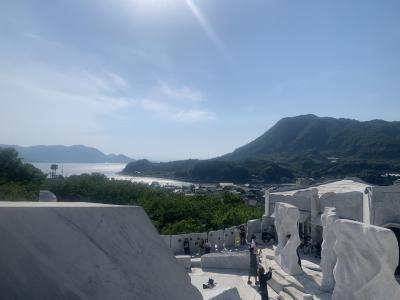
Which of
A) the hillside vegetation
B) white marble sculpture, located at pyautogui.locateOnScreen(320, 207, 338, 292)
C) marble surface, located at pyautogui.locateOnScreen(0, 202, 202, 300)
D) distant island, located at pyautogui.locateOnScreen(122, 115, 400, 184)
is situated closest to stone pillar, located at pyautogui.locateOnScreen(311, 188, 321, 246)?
white marble sculpture, located at pyautogui.locateOnScreen(320, 207, 338, 292)

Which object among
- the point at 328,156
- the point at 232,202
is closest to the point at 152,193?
the point at 232,202

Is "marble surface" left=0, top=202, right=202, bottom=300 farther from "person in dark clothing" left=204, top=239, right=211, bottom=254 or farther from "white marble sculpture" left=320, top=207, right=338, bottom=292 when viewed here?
"person in dark clothing" left=204, top=239, right=211, bottom=254

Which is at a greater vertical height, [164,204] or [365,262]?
[365,262]

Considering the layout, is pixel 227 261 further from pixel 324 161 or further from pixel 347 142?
pixel 347 142

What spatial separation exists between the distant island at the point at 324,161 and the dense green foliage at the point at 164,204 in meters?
53.5

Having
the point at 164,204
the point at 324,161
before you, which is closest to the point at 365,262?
the point at 164,204

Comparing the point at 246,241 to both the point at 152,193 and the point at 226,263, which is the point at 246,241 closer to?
the point at 226,263

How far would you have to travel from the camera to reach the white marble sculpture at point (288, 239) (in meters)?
13.8

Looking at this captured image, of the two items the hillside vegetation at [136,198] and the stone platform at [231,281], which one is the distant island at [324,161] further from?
the stone platform at [231,281]

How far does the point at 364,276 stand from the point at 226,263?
8.31 metres

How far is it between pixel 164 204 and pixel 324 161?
402 feet

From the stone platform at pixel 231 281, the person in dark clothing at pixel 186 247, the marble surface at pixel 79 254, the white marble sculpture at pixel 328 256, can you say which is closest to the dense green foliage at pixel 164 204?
the person in dark clothing at pixel 186 247

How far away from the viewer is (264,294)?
11352 millimetres

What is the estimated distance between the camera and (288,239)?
14.5 meters
